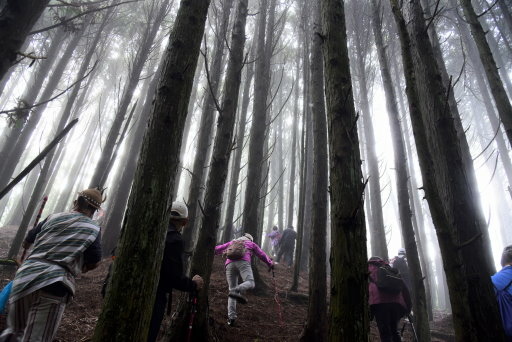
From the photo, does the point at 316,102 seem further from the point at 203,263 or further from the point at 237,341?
the point at 237,341

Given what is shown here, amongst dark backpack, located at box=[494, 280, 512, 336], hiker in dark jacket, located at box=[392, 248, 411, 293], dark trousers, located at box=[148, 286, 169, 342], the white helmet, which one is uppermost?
hiker in dark jacket, located at box=[392, 248, 411, 293]

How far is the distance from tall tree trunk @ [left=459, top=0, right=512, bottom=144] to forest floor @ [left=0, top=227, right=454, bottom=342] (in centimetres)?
406

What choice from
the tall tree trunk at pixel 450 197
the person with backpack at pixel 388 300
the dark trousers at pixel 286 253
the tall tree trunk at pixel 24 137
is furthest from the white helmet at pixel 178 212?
the tall tree trunk at pixel 24 137

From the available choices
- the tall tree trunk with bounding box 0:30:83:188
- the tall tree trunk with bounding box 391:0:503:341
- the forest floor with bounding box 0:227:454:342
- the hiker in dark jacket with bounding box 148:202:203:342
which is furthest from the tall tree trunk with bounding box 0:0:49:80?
the tall tree trunk with bounding box 0:30:83:188

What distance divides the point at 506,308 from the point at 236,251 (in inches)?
139

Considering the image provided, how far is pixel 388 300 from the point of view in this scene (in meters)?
4.46

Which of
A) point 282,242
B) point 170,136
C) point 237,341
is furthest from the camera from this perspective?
point 282,242

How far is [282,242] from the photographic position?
37.3ft

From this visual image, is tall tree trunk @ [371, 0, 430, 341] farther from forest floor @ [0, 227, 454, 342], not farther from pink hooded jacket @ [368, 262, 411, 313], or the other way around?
forest floor @ [0, 227, 454, 342]

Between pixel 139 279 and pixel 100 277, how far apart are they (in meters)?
5.72

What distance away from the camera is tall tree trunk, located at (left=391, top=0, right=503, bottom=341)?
2.33 metres

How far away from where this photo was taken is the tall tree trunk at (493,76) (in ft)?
12.9

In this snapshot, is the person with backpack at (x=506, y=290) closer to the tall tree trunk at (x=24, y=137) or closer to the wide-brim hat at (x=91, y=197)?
the wide-brim hat at (x=91, y=197)

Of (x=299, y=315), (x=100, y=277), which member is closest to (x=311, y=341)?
(x=299, y=315)
